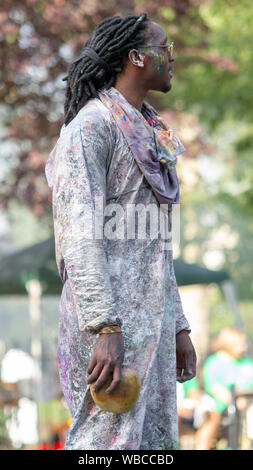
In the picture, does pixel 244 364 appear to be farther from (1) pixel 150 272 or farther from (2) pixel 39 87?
(1) pixel 150 272

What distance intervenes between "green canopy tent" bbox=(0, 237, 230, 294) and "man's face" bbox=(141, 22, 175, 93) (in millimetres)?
8413

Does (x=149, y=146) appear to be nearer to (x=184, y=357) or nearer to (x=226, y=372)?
(x=184, y=357)

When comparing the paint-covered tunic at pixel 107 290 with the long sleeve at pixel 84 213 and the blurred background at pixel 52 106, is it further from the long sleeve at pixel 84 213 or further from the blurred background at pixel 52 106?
the blurred background at pixel 52 106

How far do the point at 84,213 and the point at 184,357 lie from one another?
0.81m

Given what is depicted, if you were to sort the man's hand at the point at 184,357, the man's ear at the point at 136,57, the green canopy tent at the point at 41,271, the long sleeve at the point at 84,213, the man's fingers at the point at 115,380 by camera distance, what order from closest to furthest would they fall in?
the man's fingers at the point at 115,380
the long sleeve at the point at 84,213
the man's ear at the point at 136,57
the man's hand at the point at 184,357
the green canopy tent at the point at 41,271

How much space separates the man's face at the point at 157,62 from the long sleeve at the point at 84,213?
30 centimetres

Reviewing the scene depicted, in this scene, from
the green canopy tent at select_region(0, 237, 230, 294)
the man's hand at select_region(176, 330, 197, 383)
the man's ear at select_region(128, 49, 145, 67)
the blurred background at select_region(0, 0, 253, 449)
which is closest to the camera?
the man's ear at select_region(128, 49, 145, 67)

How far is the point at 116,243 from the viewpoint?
2.73 meters

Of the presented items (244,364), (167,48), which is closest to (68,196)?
(167,48)

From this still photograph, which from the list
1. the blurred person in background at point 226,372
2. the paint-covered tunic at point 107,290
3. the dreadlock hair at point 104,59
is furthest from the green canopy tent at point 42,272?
the paint-covered tunic at point 107,290

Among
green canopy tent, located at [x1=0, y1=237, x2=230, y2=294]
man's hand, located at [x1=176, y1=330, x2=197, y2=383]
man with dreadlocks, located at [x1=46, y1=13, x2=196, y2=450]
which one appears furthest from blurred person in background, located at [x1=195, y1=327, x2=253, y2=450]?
man with dreadlocks, located at [x1=46, y1=13, x2=196, y2=450]

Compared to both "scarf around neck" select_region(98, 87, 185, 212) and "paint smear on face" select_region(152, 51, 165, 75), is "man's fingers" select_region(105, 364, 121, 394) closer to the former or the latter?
"scarf around neck" select_region(98, 87, 185, 212)

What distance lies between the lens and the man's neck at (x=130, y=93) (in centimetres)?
296

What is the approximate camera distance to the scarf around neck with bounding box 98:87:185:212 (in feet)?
9.23
